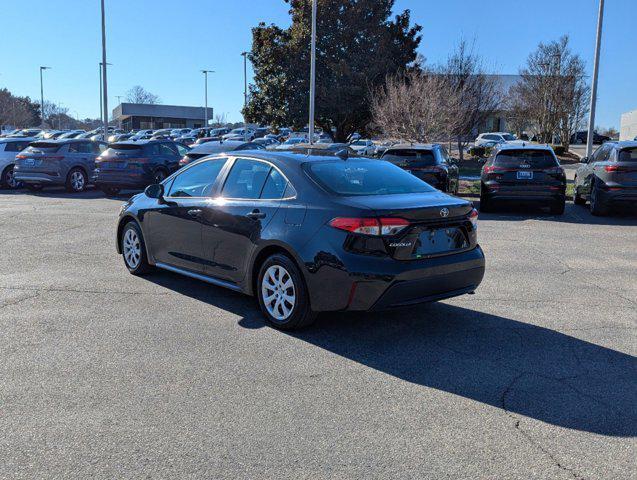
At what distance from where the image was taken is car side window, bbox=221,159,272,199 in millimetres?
6129

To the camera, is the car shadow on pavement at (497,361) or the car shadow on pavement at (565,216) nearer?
the car shadow on pavement at (497,361)

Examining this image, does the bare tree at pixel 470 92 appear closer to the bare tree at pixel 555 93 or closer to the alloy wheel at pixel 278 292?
the bare tree at pixel 555 93

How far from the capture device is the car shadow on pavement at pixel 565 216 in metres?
13.3

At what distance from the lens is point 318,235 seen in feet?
17.4

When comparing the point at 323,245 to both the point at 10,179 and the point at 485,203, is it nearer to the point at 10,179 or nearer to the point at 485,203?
the point at 485,203

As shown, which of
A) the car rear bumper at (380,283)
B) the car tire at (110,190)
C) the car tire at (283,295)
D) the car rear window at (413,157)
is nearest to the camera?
the car rear bumper at (380,283)

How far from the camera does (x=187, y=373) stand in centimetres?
462

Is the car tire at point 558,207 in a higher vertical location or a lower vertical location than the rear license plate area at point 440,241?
lower

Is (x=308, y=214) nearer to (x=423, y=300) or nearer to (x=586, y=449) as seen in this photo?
(x=423, y=300)

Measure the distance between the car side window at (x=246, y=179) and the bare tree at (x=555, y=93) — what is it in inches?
1352

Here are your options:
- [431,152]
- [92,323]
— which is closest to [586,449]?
[92,323]

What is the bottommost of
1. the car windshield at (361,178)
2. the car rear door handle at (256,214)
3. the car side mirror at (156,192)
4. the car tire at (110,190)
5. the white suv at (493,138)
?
the car tire at (110,190)

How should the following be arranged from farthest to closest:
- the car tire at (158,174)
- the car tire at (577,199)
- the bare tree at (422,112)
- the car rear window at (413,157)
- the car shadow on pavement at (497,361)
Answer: the bare tree at (422,112) → the car tire at (158,174) → the car tire at (577,199) → the car rear window at (413,157) → the car shadow on pavement at (497,361)

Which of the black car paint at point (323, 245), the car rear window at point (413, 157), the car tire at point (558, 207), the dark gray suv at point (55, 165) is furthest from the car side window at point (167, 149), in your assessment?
the black car paint at point (323, 245)
